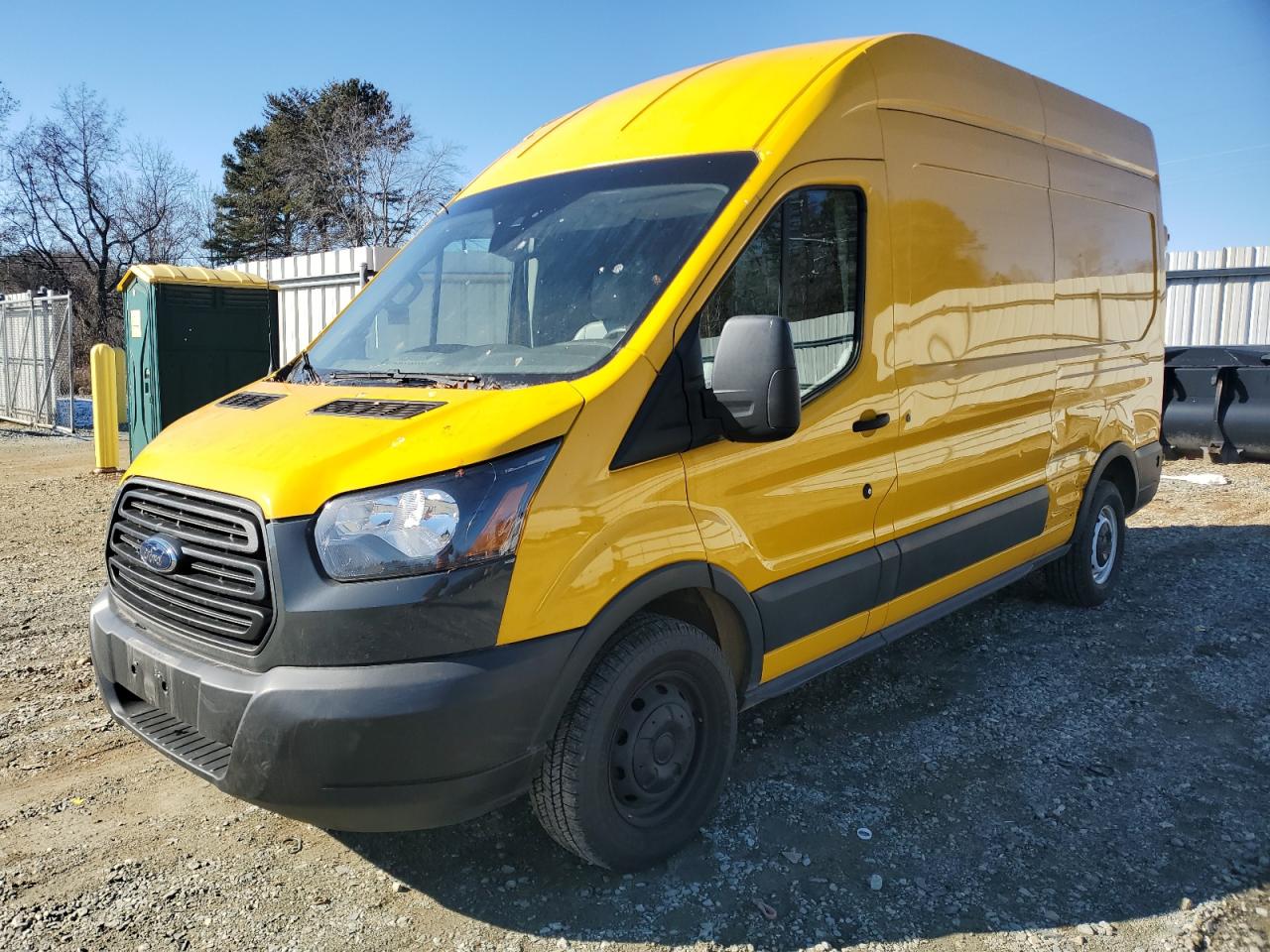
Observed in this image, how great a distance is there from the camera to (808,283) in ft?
11.1

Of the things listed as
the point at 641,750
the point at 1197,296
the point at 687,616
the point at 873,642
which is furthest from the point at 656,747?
the point at 1197,296

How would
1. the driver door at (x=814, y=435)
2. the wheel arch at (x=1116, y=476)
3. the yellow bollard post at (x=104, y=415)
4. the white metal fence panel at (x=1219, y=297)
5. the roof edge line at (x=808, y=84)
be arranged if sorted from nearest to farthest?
the driver door at (x=814, y=435), the roof edge line at (x=808, y=84), the wheel arch at (x=1116, y=476), the yellow bollard post at (x=104, y=415), the white metal fence panel at (x=1219, y=297)

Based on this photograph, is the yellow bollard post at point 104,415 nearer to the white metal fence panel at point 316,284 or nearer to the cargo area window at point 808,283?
the white metal fence panel at point 316,284

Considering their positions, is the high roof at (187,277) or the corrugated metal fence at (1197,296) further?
the corrugated metal fence at (1197,296)

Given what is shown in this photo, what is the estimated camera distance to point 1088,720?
4254mm

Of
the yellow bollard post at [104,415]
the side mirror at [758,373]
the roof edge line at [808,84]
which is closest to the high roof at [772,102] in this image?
the roof edge line at [808,84]

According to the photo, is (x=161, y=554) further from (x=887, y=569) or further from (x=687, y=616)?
(x=887, y=569)

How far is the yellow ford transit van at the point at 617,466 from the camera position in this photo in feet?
8.04

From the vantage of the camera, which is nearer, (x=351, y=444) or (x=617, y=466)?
(x=351, y=444)

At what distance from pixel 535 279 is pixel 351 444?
1.07 metres

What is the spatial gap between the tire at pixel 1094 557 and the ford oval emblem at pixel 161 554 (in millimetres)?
4843

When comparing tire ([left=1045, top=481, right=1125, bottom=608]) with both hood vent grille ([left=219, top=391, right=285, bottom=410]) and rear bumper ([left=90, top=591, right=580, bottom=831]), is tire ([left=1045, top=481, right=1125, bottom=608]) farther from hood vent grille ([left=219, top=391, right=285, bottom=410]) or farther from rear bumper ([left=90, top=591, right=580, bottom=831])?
hood vent grille ([left=219, top=391, right=285, bottom=410])

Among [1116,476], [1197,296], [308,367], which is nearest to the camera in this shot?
[308,367]

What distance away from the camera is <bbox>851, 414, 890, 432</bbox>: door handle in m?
3.55
